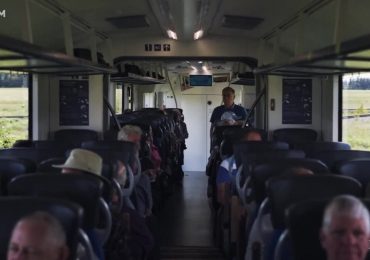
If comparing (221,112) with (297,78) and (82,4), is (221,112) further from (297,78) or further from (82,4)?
(82,4)

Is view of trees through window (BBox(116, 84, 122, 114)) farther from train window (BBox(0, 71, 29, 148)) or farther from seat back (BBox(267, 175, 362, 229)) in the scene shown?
seat back (BBox(267, 175, 362, 229))

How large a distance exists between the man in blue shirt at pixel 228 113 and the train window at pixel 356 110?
157cm

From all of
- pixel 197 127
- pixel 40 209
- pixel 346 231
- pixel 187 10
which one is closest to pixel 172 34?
pixel 187 10

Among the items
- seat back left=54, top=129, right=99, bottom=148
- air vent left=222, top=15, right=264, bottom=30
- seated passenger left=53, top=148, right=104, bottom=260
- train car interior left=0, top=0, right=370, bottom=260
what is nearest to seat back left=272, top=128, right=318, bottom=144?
train car interior left=0, top=0, right=370, bottom=260

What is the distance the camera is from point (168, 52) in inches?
388

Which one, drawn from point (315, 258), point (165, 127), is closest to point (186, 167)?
point (165, 127)

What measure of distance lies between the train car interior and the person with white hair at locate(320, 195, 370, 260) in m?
0.19

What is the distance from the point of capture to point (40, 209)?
2777mm

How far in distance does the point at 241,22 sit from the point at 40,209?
599 centimetres

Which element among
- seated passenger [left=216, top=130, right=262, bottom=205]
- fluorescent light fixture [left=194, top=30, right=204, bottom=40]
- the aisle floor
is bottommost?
the aisle floor

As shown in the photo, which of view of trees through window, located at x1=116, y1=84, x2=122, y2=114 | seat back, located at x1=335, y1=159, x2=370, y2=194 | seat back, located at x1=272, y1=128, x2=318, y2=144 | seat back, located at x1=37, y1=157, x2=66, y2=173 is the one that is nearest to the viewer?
seat back, located at x1=37, y1=157, x2=66, y2=173

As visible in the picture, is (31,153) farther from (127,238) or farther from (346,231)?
(346,231)

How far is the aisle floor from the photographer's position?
7.10 meters

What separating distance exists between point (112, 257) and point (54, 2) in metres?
2.97
